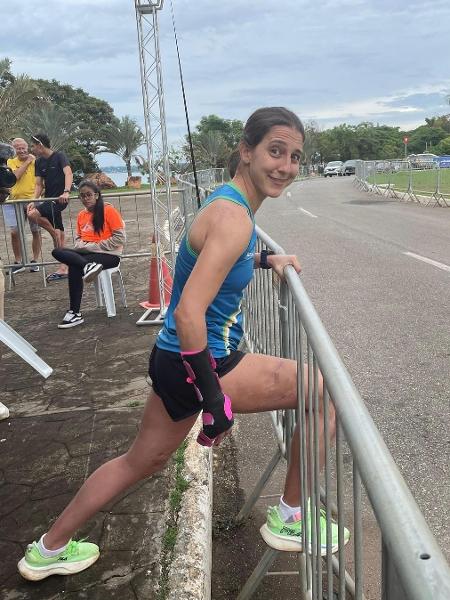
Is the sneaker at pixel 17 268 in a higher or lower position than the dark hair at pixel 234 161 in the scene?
lower

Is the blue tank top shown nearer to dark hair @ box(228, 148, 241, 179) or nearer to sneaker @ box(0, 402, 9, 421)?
dark hair @ box(228, 148, 241, 179)

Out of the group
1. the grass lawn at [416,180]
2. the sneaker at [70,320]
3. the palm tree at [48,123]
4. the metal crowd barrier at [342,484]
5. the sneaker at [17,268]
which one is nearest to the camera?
the metal crowd barrier at [342,484]

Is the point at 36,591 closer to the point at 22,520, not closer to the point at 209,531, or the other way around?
the point at 22,520

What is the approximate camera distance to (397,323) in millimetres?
6094

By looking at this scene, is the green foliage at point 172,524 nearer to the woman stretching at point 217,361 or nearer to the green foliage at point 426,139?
the woman stretching at point 217,361

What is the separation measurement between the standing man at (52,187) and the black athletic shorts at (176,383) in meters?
7.08

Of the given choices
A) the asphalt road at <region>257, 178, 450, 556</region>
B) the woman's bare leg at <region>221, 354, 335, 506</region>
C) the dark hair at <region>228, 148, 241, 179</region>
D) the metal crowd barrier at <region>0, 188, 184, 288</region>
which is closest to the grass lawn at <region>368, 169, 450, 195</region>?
the metal crowd barrier at <region>0, 188, 184, 288</region>

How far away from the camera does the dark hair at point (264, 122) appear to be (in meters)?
2.16

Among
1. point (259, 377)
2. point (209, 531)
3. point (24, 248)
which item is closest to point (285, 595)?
point (209, 531)

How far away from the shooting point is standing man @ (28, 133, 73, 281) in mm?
8852

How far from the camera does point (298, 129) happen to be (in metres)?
2.22

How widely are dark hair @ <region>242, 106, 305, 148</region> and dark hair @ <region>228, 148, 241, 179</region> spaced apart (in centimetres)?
10

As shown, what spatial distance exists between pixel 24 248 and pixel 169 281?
3178 mm

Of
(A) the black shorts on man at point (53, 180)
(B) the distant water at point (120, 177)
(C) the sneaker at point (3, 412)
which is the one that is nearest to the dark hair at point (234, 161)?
(C) the sneaker at point (3, 412)
